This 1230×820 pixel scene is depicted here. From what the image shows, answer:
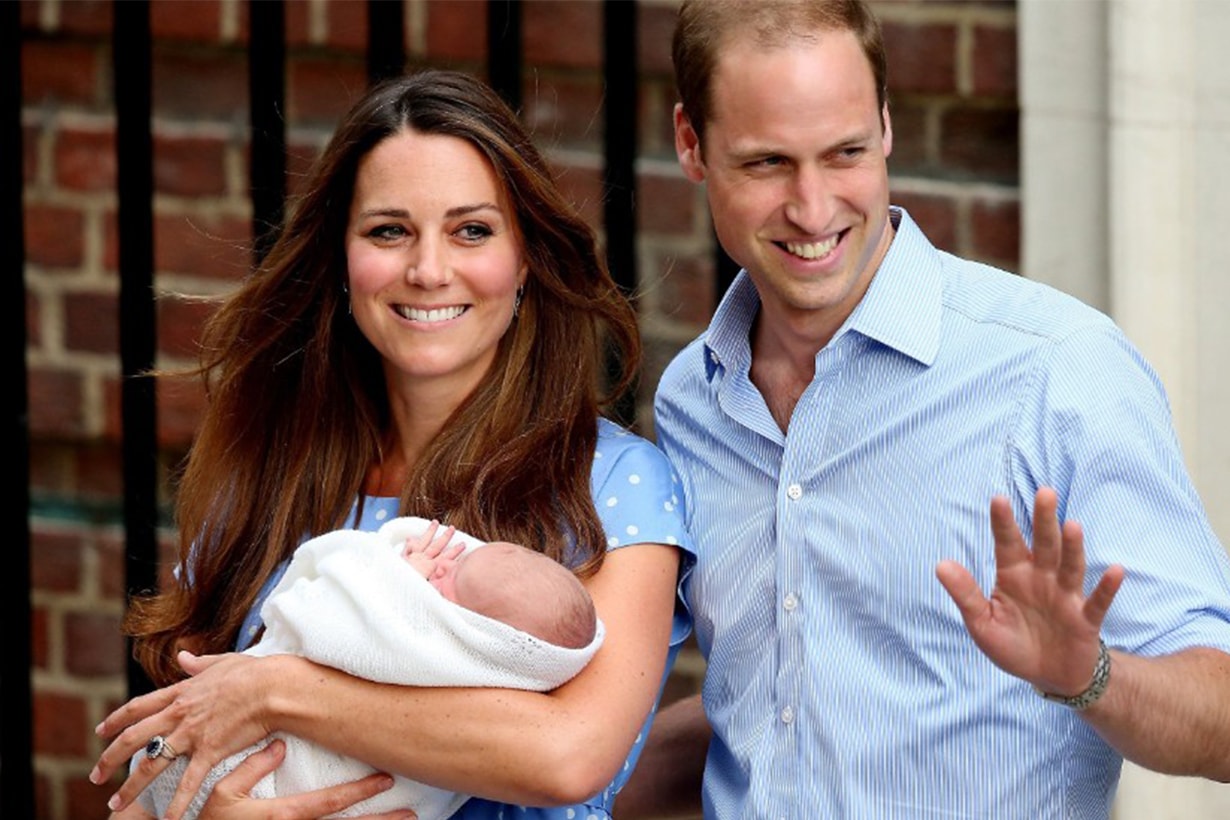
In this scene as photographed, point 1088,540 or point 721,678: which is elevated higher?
point 1088,540

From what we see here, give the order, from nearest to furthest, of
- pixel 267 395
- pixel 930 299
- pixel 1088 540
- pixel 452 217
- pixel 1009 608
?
pixel 1009 608, pixel 1088 540, pixel 930 299, pixel 452 217, pixel 267 395

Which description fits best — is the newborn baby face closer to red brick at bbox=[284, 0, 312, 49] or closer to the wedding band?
the wedding band

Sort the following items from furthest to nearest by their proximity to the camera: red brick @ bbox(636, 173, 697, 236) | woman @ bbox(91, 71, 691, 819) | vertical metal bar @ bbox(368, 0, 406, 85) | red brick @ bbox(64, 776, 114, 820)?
red brick @ bbox(64, 776, 114, 820) < red brick @ bbox(636, 173, 697, 236) < vertical metal bar @ bbox(368, 0, 406, 85) < woman @ bbox(91, 71, 691, 819)

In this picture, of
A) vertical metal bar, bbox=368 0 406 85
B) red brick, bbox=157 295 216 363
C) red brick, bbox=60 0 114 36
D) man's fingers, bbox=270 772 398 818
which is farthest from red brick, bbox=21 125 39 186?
man's fingers, bbox=270 772 398 818

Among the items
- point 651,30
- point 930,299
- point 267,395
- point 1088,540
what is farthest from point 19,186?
point 1088,540

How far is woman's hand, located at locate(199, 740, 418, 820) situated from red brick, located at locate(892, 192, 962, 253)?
1.27 m

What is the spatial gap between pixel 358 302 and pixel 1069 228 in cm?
105

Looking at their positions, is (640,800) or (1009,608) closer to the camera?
(1009,608)

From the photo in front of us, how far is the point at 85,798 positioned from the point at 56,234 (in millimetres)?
940

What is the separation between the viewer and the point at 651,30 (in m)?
3.78

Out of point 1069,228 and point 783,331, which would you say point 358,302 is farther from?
point 1069,228

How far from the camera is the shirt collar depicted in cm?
277

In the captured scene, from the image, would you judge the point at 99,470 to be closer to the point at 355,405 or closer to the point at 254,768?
the point at 355,405

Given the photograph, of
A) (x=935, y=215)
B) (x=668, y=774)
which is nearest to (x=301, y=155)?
(x=935, y=215)
